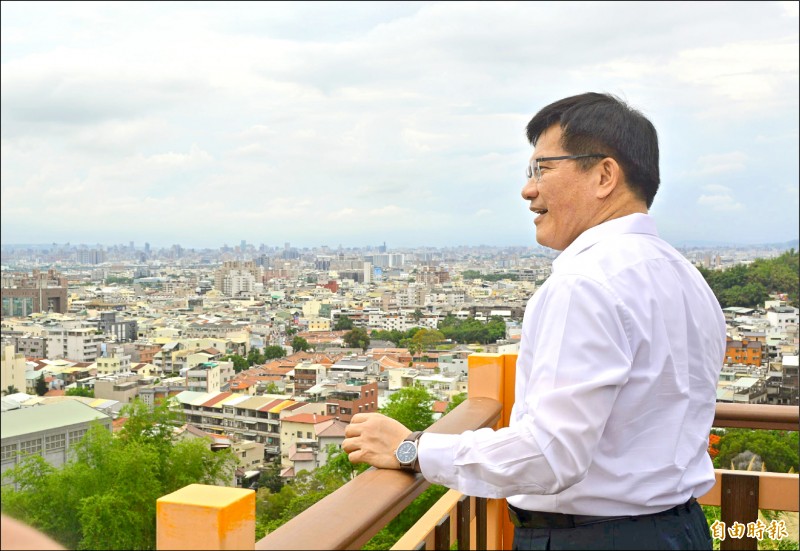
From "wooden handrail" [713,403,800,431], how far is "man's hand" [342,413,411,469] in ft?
3.02

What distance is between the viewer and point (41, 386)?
58.6 feet

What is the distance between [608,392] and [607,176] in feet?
1.21

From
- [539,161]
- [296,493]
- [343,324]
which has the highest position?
[539,161]

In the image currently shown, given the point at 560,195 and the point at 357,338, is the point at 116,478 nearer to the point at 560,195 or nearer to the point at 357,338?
the point at 357,338

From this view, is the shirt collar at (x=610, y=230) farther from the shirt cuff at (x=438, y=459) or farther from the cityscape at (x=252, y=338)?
the cityscape at (x=252, y=338)

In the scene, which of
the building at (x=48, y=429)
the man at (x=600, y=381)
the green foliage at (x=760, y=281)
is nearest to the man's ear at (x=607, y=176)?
the man at (x=600, y=381)

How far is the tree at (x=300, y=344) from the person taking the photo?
2209 cm

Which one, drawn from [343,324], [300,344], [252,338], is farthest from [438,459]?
[252,338]

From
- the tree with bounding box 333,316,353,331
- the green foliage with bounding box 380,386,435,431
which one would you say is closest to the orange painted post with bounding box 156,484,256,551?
the green foliage with bounding box 380,386,435,431

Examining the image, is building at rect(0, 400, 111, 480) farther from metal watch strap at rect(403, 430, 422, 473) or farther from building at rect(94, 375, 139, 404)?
metal watch strap at rect(403, 430, 422, 473)

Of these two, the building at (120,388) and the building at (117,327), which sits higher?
the building at (117,327)

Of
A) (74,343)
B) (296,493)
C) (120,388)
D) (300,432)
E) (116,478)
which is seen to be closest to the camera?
(296,493)

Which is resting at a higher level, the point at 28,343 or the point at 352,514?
the point at 352,514

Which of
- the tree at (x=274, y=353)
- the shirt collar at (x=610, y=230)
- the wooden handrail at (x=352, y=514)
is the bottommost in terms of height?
the tree at (x=274, y=353)
